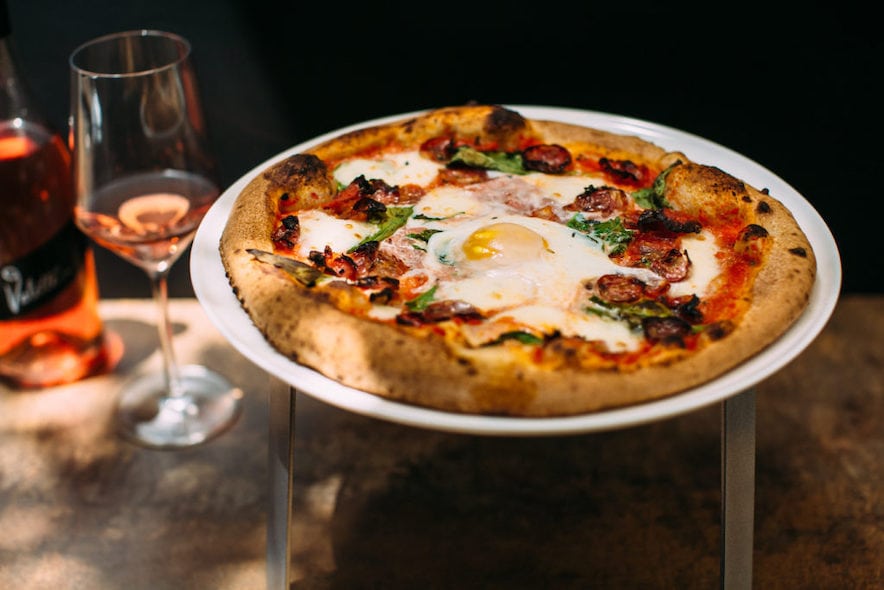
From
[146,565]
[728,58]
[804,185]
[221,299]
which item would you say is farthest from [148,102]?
[804,185]

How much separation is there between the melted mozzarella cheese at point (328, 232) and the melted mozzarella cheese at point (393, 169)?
205 mm

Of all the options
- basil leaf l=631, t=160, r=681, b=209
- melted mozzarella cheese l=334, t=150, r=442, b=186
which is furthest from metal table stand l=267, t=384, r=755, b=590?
melted mozzarella cheese l=334, t=150, r=442, b=186

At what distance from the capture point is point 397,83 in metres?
3.50

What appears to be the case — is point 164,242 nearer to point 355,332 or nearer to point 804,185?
point 355,332

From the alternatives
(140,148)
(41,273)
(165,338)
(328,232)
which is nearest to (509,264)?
(328,232)

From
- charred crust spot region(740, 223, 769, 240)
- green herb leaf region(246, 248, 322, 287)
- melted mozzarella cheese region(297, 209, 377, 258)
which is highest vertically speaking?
charred crust spot region(740, 223, 769, 240)

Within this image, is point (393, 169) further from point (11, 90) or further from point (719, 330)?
point (11, 90)

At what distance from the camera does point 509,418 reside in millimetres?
1654

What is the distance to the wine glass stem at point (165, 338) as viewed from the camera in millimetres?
2793

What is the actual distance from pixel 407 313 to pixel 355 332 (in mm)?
143

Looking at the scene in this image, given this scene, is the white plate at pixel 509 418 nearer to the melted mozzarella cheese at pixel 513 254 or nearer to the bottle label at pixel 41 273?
the melted mozzarella cheese at pixel 513 254

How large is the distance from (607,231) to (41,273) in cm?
180

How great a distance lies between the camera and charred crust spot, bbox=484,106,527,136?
248 cm

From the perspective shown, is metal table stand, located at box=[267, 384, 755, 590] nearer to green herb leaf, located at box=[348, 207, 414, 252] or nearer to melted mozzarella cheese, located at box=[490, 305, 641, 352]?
melted mozzarella cheese, located at box=[490, 305, 641, 352]
